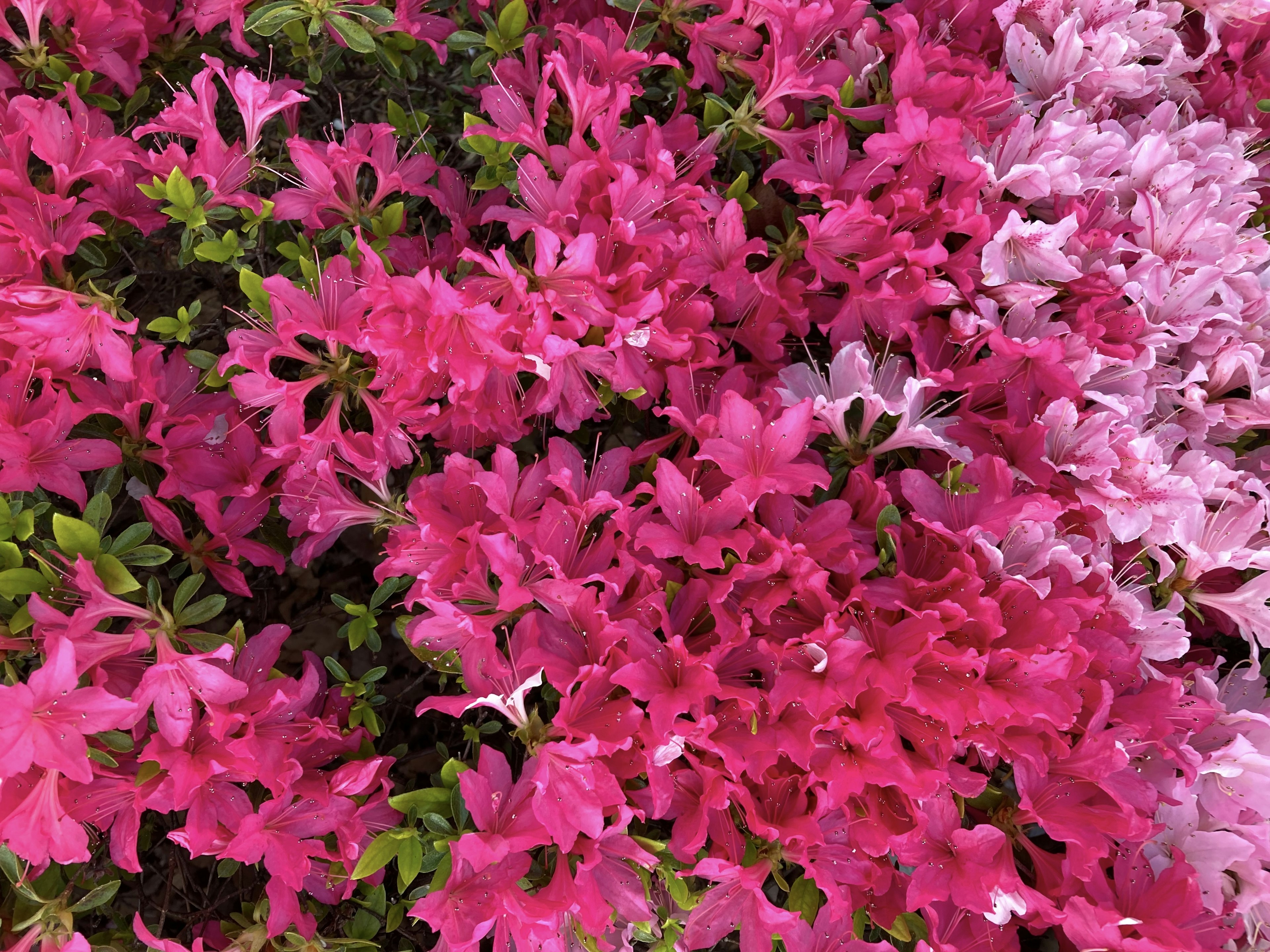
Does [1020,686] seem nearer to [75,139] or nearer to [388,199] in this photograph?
[388,199]

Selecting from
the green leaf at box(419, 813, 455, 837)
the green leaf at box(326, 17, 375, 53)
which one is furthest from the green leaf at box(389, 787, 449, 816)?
the green leaf at box(326, 17, 375, 53)

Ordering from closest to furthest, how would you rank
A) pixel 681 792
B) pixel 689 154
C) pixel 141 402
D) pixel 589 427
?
pixel 681 792 < pixel 141 402 < pixel 689 154 < pixel 589 427

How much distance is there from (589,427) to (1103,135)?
3.74 ft

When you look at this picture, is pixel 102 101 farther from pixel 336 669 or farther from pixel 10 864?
pixel 10 864

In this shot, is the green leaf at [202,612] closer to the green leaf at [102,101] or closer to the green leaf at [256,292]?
the green leaf at [256,292]

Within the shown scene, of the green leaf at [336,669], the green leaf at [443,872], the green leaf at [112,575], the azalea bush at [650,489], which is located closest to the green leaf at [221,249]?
the azalea bush at [650,489]

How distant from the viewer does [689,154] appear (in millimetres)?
1634

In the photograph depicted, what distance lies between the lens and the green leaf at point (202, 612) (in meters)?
1.40

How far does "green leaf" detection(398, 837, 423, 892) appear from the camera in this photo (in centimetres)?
135

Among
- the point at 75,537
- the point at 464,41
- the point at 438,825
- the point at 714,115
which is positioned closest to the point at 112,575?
the point at 75,537

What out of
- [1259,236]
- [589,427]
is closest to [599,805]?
[589,427]

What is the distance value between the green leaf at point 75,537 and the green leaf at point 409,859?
65cm

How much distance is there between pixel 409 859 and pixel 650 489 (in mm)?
699

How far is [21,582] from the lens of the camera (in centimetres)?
127
